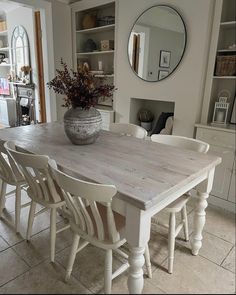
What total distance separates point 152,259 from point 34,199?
93 centimetres

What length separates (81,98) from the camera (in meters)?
1.58

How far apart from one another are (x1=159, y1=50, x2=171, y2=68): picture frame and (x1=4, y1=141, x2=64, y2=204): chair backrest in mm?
1820

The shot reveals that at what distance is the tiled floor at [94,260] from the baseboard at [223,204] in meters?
0.26

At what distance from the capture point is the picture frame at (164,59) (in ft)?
8.39

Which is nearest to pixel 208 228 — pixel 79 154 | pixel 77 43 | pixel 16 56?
pixel 79 154

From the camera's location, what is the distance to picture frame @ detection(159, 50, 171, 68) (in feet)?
8.39

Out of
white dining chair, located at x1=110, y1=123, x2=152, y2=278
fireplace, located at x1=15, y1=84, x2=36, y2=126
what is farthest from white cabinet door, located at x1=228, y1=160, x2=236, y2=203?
fireplace, located at x1=15, y1=84, x2=36, y2=126

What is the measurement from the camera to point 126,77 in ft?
9.66

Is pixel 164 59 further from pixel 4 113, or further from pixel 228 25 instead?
pixel 4 113

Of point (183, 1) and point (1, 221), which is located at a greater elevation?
point (183, 1)

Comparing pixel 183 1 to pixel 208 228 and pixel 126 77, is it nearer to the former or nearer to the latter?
pixel 126 77

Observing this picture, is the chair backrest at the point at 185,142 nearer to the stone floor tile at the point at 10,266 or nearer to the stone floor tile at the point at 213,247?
the stone floor tile at the point at 213,247

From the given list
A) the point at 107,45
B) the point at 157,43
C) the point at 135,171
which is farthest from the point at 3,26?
the point at 135,171

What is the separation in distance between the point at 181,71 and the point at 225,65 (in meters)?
0.42
